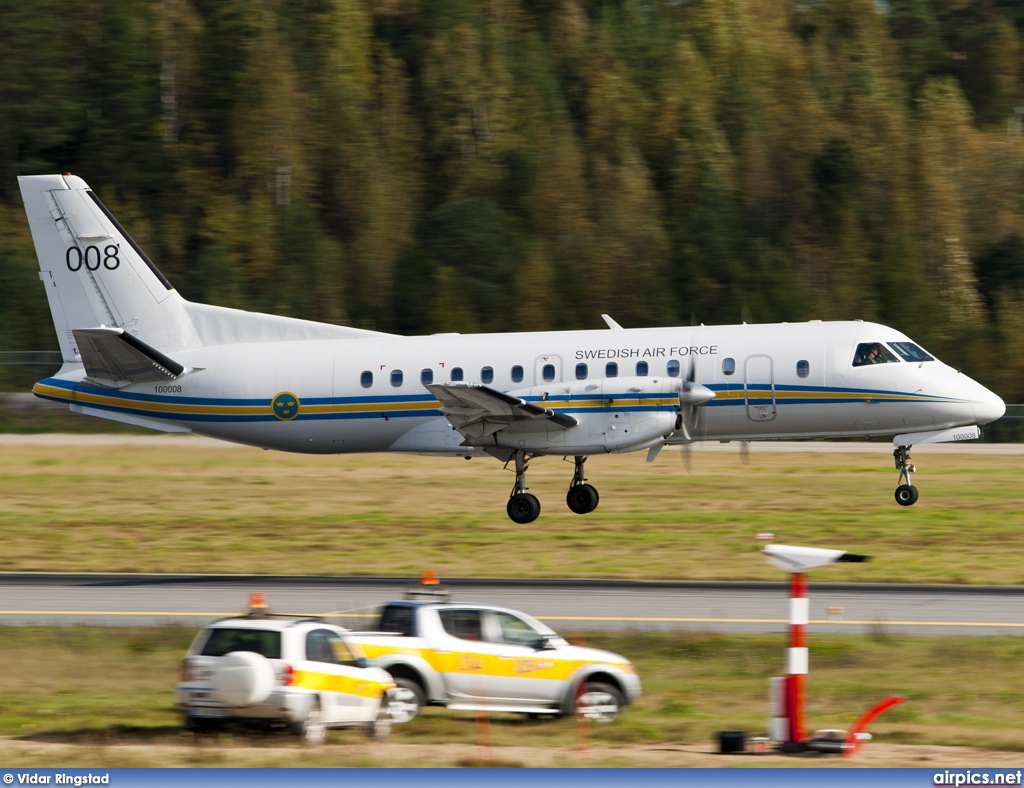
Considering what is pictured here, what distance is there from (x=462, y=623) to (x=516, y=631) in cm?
63

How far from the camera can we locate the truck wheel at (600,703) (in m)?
14.1

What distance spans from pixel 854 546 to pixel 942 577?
2.72 metres

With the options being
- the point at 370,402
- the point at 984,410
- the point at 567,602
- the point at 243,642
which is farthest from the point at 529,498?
the point at 243,642

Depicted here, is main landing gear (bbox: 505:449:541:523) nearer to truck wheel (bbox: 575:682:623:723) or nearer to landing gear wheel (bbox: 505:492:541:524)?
landing gear wheel (bbox: 505:492:541:524)

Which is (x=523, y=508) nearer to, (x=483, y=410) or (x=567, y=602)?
(x=483, y=410)

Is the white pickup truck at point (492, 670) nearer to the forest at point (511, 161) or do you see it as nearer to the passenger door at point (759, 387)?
the passenger door at point (759, 387)

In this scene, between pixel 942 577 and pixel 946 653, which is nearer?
pixel 946 653

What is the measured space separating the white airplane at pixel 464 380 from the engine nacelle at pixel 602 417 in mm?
29

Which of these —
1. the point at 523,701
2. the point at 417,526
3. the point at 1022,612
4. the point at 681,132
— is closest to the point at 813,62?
the point at 681,132

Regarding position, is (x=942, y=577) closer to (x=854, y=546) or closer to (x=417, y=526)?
(x=854, y=546)

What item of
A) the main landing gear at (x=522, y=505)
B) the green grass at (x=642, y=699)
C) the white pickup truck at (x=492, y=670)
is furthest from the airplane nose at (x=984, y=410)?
the white pickup truck at (x=492, y=670)

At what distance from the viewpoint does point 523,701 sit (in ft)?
46.2

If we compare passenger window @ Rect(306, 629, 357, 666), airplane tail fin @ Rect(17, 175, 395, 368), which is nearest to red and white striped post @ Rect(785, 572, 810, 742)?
passenger window @ Rect(306, 629, 357, 666)

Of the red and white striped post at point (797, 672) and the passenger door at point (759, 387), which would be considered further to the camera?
the passenger door at point (759, 387)
